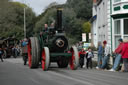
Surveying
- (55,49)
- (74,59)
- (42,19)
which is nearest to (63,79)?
(74,59)

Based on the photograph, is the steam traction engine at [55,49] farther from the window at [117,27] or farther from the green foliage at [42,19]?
the green foliage at [42,19]

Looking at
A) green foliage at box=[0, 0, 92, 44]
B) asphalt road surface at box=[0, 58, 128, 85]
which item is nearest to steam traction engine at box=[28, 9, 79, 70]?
asphalt road surface at box=[0, 58, 128, 85]

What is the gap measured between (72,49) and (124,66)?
2.94 meters

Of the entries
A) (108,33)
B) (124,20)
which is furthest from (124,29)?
(108,33)

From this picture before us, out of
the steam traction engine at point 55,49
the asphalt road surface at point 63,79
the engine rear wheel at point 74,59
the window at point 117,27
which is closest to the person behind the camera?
the asphalt road surface at point 63,79

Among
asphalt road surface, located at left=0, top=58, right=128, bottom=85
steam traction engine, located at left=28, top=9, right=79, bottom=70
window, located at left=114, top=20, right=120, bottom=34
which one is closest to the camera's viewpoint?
asphalt road surface, located at left=0, top=58, right=128, bottom=85

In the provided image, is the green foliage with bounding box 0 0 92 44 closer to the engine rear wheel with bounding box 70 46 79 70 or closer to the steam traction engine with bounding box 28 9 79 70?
the steam traction engine with bounding box 28 9 79 70

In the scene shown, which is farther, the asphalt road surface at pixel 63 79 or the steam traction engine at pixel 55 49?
the steam traction engine at pixel 55 49

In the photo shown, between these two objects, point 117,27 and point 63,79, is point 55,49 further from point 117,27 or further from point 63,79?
point 117,27

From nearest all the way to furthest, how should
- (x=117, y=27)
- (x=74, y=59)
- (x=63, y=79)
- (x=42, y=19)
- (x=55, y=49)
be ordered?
1. (x=63, y=79)
2. (x=74, y=59)
3. (x=55, y=49)
4. (x=117, y=27)
5. (x=42, y=19)

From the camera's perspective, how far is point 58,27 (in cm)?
1698

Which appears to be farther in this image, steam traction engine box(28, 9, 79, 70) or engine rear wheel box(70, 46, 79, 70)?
steam traction engine box(28, 9, 79, 70)

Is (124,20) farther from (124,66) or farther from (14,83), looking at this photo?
A: (14,83)

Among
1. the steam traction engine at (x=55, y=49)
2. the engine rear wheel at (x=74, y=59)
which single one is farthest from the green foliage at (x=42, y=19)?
the engine rear wheel at (x=74, y=59)
